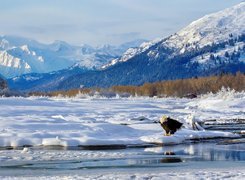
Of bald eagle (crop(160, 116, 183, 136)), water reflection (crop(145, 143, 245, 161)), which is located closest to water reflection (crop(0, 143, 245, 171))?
water reflection (crop(145, 143, 245, 161))

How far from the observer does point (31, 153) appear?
30812 millimetres

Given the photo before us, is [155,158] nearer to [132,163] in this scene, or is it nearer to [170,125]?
[132,163]

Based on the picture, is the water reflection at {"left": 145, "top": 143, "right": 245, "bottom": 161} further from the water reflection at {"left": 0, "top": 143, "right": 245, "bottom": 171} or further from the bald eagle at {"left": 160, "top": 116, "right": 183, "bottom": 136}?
the bald eagle at {"left": 160, "top": 116, "right": 183, "bottom": 136}

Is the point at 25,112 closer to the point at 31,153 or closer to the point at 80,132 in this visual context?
the point at 80,132

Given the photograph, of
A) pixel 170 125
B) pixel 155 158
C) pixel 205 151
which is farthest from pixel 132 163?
pixel 170 125

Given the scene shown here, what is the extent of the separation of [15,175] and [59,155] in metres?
7.01

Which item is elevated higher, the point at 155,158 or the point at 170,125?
the point at 170,125

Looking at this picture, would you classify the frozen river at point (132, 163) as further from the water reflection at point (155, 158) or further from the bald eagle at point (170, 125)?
the bald eagle at point (170, 125)

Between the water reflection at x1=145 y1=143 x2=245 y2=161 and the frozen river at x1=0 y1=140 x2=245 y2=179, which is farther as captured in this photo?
the water reflection at x1=145 y1=143 x2=245 y2=161

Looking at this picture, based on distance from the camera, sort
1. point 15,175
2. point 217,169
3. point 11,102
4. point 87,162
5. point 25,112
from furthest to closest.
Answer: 1. point 11,102
2. point 25,112
3. point 87,162
4. point 217,169
5. point 15,175

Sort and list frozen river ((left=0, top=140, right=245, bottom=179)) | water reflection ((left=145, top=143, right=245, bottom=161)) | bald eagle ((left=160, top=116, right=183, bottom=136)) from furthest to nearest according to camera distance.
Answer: bald eagle ((left=160, top=116, right=183, bottom=136)) < water reflection ((left=145, top=143, right=245, bottom=161)) < frozen river ((left=0, top=140, right=245, bottom=179))

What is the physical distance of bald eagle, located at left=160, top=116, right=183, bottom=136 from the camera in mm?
39875

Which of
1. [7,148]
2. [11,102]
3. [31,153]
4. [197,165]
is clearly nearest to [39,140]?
[7,148]

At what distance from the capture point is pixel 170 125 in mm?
40250
